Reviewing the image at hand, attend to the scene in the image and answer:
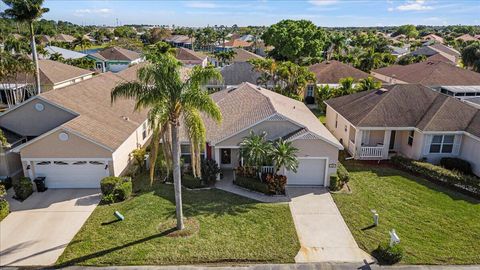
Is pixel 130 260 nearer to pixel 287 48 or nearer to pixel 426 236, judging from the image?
pixel 426 236

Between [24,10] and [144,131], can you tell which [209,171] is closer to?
[144,131]

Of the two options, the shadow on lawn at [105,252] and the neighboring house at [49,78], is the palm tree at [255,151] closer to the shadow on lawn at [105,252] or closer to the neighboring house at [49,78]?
the shadow on lawn at [105,252]

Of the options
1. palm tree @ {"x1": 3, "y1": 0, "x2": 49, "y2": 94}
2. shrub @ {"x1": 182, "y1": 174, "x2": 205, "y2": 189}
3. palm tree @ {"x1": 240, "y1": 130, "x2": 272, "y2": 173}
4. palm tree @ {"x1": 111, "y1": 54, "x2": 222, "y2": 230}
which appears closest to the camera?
palm tree @ {"x1": 111, "y1": 54, "x2": 222, "y2": 230}

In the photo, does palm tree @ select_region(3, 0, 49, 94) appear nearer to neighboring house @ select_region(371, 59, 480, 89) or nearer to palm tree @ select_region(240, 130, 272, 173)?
palm tree @ select_region(240, 130, 272, 173)

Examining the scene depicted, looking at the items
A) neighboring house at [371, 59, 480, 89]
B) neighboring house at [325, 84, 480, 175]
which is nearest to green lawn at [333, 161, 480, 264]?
neighboring house at [325, 84, 480, 175]

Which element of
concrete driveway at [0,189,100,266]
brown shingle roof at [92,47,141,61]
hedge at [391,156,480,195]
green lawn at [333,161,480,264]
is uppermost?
brown shingle roof at [92,47,141,61]

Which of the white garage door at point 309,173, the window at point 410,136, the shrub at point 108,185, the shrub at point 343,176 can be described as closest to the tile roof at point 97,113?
the shrub at point 108,185

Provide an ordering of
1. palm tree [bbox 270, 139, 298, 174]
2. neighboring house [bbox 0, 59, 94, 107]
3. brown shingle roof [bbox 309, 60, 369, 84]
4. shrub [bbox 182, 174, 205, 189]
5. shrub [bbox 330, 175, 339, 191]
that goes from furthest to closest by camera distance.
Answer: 1. brown shingle roof [bbox 309, 60, 369, 84]
2. neighboring house [bbox 0, 59, 94, 107]
3. shrub [bbox 182, 174, 205, 189]
4. shrub [bbox 330, 175, 339, 191]
5. palm tree [bbox 270, 139, 298, 174]

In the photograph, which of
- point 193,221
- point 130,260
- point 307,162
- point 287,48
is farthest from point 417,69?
point 130,260
